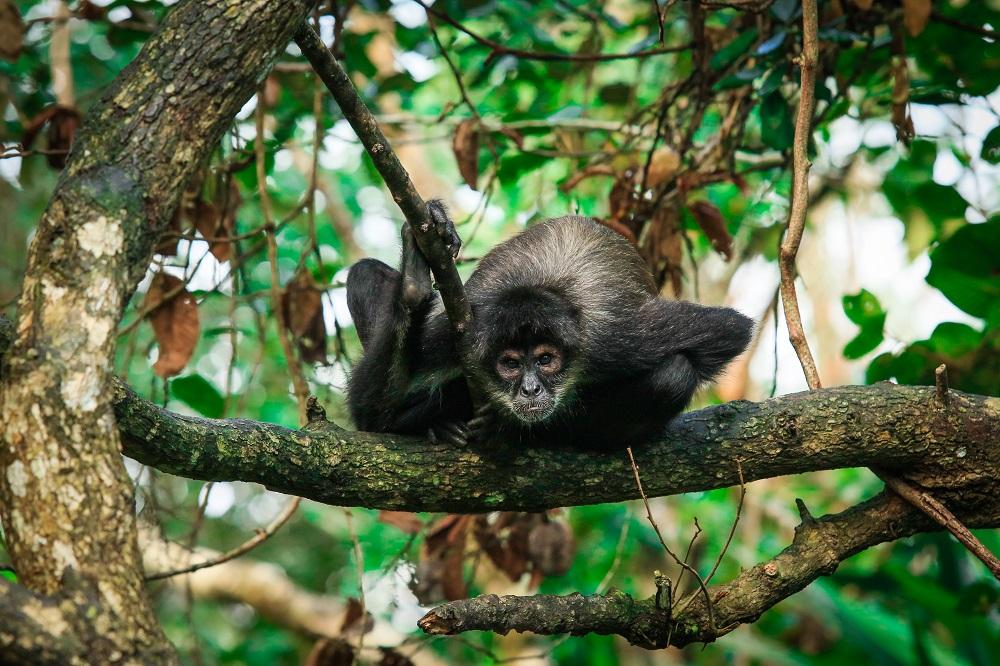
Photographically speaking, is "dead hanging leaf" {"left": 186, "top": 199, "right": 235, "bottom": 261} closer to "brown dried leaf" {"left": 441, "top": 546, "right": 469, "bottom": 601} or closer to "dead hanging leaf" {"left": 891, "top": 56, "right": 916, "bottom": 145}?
"brown dried leaf" {"left": 441, "top": 546, "right": 469, "bottom": 601}

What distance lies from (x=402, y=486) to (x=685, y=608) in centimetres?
127

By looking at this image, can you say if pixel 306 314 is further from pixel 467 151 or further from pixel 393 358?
pixel 393 358

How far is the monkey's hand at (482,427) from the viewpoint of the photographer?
4.46 m

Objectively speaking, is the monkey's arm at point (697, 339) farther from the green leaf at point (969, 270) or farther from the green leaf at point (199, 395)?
the green leaf at point (199, 395)

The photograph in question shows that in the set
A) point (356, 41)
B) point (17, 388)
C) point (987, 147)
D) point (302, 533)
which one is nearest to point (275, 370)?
point (302, 533)

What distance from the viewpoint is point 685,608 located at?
4.03m

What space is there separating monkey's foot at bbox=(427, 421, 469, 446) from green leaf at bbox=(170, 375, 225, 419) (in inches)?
73.3

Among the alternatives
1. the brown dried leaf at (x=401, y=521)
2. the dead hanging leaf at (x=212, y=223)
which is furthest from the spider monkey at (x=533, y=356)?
the dead hanging leaf at (x=212, y=223)

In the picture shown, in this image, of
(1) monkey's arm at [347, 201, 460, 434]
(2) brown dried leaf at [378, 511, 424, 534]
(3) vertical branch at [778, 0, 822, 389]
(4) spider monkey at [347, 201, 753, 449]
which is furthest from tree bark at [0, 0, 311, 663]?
(2) brown dried leaf at [378, 511, 424, 534]

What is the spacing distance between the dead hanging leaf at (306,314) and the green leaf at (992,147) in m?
4.00

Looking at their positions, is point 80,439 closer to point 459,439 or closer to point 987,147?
point 459,439

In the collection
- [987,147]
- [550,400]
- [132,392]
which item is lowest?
[132,392]

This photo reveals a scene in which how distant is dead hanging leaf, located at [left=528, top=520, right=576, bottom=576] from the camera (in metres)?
6.30

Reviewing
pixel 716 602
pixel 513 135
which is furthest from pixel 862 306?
pixel 513 135
